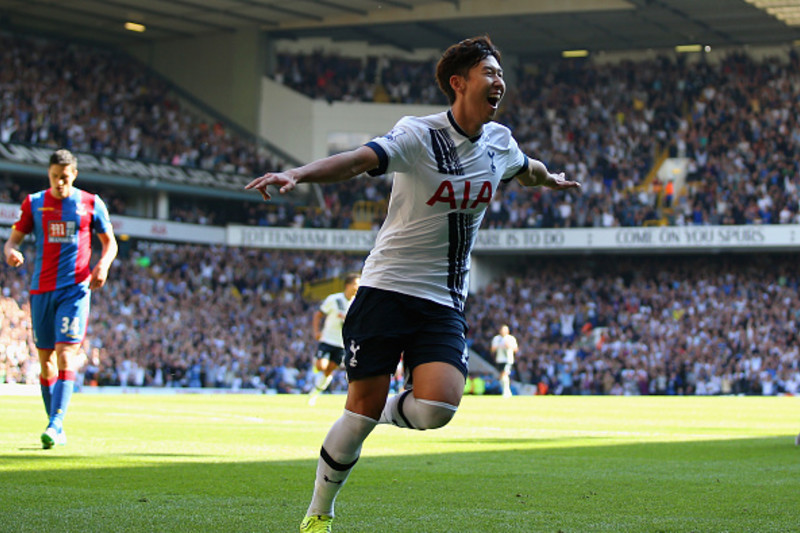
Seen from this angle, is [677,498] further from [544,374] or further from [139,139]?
[139,139]

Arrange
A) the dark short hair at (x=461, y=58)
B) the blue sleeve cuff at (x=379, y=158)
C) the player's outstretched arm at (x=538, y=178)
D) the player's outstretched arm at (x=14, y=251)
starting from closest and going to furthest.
A: the blue sleeve cuff at (x=379, y=158) < the dark short hair at (x=461, y=58) < the player's outstretched arm at (x=538, y=178) < the player's outstretched arm at (x=14, y=251)

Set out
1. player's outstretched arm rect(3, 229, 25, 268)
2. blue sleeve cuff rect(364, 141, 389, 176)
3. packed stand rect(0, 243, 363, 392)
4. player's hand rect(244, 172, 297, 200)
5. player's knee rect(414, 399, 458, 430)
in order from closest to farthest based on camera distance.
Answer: player's hand rect(244, 172, 297, 200) → blue sleeve cuff rect(364, 141, 389, 176) → player's knee rect(414, 399, 458, 430) → player's outstretched arm rect(3, 229, 25, 268) → packed stand rect(0, 243, 363, 392)

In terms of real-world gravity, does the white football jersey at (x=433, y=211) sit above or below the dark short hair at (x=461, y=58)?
below

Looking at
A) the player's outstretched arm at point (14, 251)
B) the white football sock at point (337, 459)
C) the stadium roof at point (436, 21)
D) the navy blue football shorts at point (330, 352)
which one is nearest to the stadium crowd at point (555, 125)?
the stadium roof at point (436, 21)

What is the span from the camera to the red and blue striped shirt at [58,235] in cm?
946

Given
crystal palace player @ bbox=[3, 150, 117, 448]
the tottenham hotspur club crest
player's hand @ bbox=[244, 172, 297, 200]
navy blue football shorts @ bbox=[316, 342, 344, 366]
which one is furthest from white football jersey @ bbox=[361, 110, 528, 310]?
navy blue football shorts @ bbox=[316, 342, 344, 366]

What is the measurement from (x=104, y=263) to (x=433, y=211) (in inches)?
190

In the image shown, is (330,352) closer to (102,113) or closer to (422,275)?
(422,275)

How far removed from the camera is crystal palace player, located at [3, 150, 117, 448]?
9398mm

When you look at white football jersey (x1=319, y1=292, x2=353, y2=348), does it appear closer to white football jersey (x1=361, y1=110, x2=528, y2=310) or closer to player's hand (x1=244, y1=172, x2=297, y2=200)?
white football jersey (x1=361, y1=110, x2=528, y2=310)

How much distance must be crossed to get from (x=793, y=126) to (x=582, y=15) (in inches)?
358

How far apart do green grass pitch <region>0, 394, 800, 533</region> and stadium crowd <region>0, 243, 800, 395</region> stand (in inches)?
871

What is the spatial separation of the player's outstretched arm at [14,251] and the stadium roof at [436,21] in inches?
1403

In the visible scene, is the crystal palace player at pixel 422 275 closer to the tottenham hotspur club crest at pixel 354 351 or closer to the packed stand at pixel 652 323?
the tottenham hotspur club crest at pixel 354 351
